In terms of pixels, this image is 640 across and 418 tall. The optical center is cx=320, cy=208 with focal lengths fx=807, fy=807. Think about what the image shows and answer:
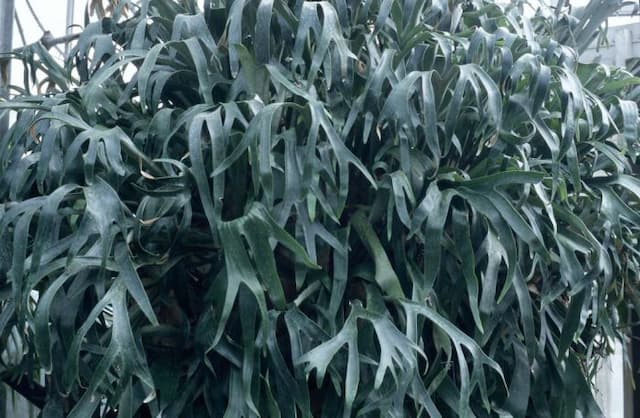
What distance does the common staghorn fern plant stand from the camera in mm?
1099

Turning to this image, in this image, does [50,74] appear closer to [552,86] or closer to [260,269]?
[260,269]

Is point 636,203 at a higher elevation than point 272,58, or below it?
below

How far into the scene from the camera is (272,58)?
1286mm

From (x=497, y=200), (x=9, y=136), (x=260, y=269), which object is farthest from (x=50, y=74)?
(x=497, y=200)

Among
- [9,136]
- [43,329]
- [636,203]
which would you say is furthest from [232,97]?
[636,203]

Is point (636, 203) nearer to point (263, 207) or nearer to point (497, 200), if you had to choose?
point (497, 200)

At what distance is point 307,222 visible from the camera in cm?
118

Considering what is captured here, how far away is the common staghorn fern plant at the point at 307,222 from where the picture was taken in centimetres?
110

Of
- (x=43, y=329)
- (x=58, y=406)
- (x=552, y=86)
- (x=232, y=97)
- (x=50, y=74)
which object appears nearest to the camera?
(x=43, y=329)

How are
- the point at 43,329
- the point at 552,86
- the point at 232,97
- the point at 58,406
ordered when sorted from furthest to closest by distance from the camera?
the point at 552,86, the point at 232,97, the point at 58,406, the point at 43,329

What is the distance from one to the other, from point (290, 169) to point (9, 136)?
1.51ft

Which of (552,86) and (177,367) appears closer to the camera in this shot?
(177,367)

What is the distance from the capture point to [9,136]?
1263 mm

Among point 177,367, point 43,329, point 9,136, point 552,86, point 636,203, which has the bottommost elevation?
point 636,203
